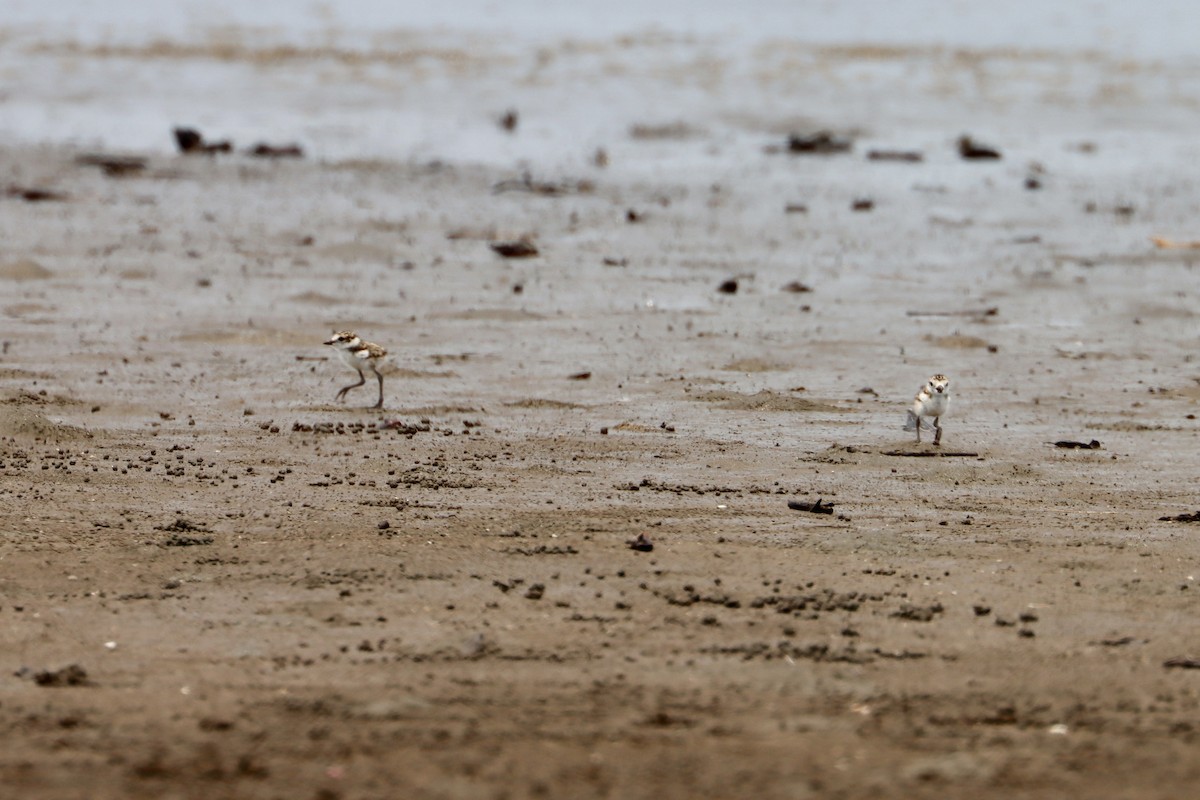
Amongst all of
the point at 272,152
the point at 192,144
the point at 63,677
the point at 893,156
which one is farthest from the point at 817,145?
the point at 63,677

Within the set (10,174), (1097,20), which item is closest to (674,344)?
(10,174)

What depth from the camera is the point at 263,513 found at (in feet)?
24.0

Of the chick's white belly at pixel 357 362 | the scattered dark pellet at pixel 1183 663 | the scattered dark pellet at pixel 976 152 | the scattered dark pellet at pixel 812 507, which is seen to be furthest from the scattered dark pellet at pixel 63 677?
the scattered dark pellet at pixel 976 152

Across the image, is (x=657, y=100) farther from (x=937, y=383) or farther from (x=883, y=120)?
(x=937, y=383)

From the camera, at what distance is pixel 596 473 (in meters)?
8.18

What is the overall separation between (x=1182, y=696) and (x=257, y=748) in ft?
9.49

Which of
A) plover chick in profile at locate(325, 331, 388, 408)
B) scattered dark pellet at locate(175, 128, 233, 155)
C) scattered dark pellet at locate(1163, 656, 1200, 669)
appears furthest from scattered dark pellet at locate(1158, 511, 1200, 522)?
scattered dark pellet at locate(175, 128, 233, 155)

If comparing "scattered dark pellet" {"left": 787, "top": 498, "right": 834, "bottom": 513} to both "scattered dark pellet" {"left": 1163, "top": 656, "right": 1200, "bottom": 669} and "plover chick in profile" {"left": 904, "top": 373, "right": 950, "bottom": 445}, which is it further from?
"scattered dark pellet" {"left": 1163, "top": 656, "right": 1200, "bottom": 669}

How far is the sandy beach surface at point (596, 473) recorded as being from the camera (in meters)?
5.06

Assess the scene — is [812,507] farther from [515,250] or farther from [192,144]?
[192,144]

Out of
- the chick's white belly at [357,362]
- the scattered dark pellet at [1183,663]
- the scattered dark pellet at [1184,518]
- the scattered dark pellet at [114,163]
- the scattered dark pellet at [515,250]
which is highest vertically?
the scattered dark pellet at [114,163]

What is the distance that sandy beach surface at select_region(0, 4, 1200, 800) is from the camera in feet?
16.6

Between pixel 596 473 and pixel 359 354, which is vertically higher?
pixel 359 354

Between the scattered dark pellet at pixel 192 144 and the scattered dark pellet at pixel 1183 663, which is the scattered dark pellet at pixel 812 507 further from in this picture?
the scattered dark pellet at pixel 192 144
